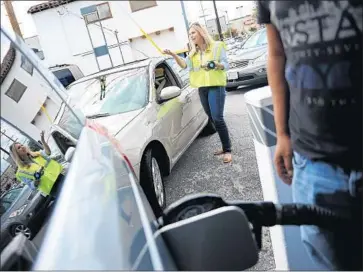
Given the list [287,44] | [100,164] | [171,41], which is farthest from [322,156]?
[171,41]

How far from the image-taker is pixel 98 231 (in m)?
0.83

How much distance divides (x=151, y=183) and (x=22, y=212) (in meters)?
2.28

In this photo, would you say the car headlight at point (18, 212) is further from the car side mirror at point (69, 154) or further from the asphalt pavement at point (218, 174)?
the asphalt pavement at point (218, 174)

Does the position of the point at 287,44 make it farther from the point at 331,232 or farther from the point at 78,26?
the point at 78,26

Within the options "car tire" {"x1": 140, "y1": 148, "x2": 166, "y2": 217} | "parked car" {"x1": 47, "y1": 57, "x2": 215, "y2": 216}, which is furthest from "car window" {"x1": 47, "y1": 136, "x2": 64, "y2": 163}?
"car tire" {"x1": 140, "y1": 148, "x2": 166, "y2": 217}

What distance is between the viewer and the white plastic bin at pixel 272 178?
1781mm

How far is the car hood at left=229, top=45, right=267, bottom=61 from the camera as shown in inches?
337

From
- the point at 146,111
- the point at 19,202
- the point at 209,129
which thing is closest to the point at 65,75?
the point at 209,129

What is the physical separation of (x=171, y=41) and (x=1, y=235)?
1.94 m

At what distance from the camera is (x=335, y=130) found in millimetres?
1156

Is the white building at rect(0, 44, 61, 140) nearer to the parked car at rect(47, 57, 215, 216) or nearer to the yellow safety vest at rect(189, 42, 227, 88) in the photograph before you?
the parked car at rect(47, 57, 215, 216)

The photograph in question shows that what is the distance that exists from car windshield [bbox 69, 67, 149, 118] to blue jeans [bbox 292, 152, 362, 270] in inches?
105

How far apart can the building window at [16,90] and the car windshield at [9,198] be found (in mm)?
262

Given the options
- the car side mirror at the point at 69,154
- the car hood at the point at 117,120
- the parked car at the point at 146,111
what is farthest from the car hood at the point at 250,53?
the car side mirror at the point at 69,154
